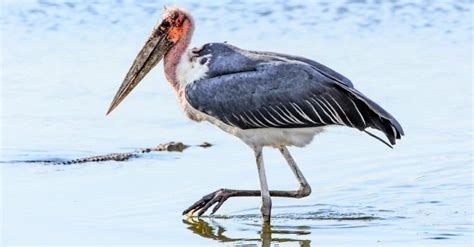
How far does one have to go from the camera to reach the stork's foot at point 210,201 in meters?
9.60

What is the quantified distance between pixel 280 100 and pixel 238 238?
1.17 metres

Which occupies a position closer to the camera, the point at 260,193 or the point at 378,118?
the point at 378,118

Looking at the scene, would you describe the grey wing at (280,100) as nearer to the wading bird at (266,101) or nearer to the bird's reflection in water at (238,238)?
the wading bird at (266,101)

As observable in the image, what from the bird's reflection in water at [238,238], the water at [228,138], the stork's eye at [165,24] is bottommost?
the water at [228,138]

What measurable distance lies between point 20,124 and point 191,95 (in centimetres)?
341

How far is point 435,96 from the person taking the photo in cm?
1384

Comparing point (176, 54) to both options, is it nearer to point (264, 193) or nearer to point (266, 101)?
point (266, 101)

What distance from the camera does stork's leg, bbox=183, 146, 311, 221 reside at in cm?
963

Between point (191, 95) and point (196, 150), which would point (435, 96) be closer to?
point (196, 150)

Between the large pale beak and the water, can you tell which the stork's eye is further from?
the water

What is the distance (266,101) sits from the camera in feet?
31.8

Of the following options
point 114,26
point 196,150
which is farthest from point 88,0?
point 196,150

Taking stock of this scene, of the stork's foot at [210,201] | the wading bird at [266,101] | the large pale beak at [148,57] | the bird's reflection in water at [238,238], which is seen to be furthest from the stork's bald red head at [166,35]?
the bird's reflection in water at [238,238]

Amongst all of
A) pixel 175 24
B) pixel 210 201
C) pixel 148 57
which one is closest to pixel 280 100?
pixel 210 201
